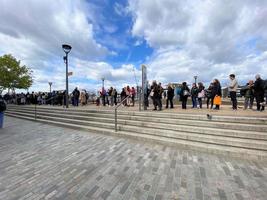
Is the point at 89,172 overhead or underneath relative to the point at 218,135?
underneath

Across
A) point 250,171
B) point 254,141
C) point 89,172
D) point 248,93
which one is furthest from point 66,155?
point 248,93

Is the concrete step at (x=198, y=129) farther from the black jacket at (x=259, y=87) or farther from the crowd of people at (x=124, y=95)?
the crowd of people at (x=124, y=95)

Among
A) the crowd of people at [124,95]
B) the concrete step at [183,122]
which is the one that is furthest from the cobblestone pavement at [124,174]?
the crowd of people at [124,95]

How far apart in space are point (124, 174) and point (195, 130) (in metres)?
3.47

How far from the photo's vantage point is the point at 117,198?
3279 millimetres

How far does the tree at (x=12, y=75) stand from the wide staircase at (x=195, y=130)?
31.5 metres

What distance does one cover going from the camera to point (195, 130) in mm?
6707

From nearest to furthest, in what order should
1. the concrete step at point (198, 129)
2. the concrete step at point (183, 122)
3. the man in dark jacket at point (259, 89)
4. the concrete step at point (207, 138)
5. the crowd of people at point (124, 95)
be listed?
the concrete step at point (207, 138) < the concrete step at point (198, 129) < the concrete step at point (183, 122) < the man in dark jacket at point (259, 89) < the crowd of people at point (124, 95)

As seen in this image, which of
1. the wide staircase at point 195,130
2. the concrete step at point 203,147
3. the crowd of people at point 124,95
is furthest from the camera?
the crowd of people at point 124,95

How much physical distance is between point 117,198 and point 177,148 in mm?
3365

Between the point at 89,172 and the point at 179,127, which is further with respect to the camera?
the point at 179,127

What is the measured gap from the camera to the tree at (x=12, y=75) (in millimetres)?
34500

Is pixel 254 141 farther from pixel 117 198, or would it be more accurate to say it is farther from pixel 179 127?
pixel 117 198

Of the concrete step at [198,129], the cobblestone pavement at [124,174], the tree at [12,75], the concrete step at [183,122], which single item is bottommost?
the cobblestone pavement at [124,174]
